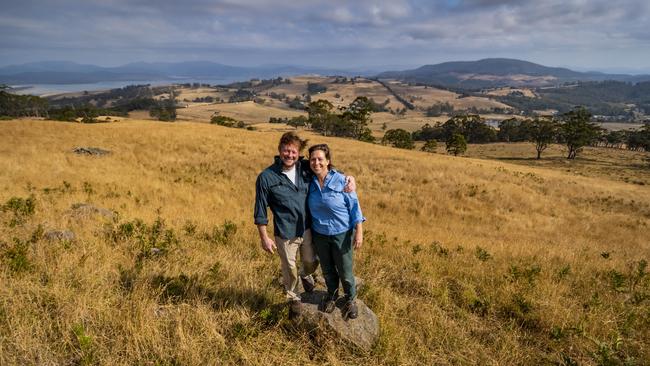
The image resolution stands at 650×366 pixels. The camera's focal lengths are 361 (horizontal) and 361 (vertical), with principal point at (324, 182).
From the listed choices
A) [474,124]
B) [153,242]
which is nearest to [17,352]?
[153,242]

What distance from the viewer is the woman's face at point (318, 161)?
4.06 meters

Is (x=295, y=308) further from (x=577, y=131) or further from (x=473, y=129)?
(x=473, y=129)

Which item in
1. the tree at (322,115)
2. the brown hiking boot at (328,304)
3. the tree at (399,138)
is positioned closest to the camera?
the brown hiking boot at (328,304)

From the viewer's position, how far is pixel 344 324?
4211 millimetres

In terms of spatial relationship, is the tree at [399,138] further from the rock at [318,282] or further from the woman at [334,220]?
the woman at [334,220]

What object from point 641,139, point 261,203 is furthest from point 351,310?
point 641,139

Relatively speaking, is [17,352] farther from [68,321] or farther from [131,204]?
[131,204]

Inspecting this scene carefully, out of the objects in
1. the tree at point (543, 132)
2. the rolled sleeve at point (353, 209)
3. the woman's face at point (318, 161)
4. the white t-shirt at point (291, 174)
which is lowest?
the tree at point (543, 132)

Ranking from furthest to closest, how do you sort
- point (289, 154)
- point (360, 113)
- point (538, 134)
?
1. point (538, 134)
2. point (360, 113)
3. point (289, 154)

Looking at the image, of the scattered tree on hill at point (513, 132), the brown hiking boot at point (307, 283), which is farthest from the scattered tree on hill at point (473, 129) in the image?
the brown hiking boot at point (307, 283)

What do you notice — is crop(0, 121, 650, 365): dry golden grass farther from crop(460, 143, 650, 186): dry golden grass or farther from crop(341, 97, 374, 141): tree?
crop(341, 97, 374, 141): tree

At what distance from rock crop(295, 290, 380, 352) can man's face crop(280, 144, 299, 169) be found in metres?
1.77

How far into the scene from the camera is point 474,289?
237 inches

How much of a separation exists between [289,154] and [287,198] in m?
0.51
